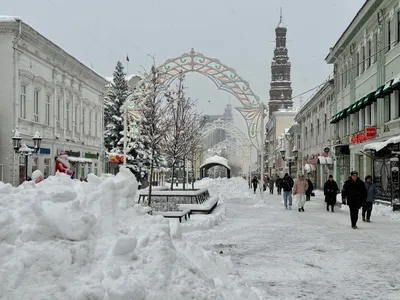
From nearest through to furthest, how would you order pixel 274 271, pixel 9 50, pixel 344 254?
pixel 274 271
pixel 344 254
pixel 9 50

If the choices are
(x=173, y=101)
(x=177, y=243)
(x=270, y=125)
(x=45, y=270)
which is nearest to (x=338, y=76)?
(x=173, y=101)

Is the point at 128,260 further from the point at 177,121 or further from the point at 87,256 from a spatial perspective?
the point at 177,121

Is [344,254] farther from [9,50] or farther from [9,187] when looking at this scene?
[9,50]

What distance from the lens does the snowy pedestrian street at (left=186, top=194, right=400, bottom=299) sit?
7.43 m

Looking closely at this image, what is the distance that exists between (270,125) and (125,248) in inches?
3977

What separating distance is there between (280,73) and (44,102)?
272 feet

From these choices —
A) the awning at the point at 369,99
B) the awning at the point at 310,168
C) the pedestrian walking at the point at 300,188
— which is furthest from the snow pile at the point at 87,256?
the awning at the point at 310,168

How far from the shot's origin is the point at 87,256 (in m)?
5.17

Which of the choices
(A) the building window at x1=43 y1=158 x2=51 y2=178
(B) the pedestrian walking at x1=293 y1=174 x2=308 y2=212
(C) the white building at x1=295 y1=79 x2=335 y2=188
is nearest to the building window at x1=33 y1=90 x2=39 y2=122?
(A) the building window at x1=43 y1=158 x2=51 y2=178

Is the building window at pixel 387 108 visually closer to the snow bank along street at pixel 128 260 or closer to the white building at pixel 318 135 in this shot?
the white building at pixel 318 135

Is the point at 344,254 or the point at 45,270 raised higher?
the point at 45,270

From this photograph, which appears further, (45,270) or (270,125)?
(270,125)

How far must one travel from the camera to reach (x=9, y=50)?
88.1ft

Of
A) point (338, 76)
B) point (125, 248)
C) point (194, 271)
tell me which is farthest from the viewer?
point (338, 76)
